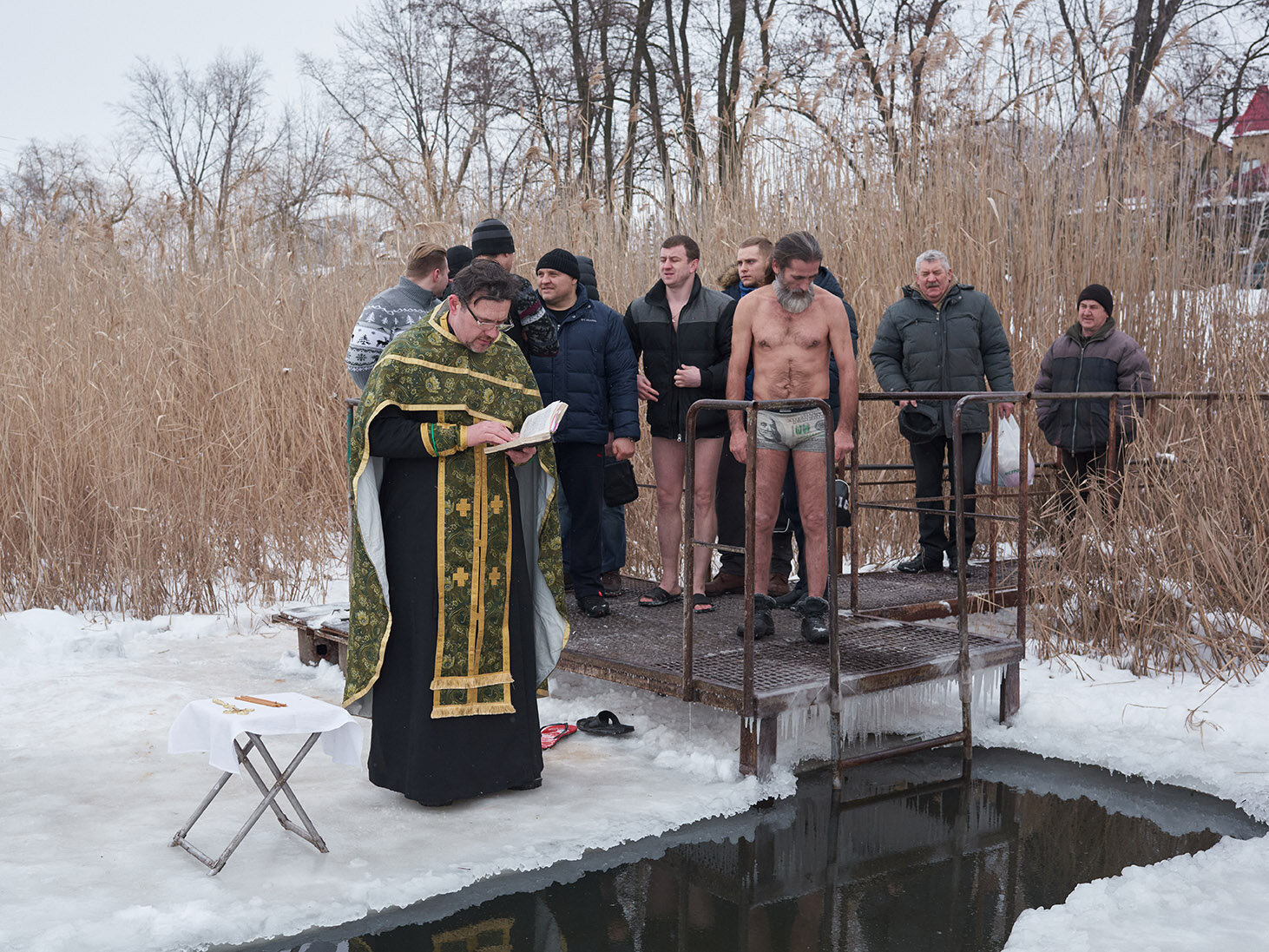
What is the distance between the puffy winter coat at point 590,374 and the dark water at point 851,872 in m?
2.05

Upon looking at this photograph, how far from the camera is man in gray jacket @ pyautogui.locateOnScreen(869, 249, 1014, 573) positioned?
747 centimetres

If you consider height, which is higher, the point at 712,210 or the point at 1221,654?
the point at 712,210

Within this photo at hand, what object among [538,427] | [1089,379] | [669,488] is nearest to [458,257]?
[669,488]

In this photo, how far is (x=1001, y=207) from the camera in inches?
365

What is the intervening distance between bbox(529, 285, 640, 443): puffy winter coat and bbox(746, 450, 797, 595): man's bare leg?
2.48 ft

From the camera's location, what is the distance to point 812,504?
5.48 m

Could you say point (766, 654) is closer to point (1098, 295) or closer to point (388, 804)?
point (388, 804)

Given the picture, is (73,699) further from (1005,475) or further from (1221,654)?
(1221,654)

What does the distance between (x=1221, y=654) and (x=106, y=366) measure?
22.2 ft

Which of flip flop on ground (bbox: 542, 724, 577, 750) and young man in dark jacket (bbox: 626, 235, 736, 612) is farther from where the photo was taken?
young man in dark jacket (bbox: 626, 235, 736, 612)

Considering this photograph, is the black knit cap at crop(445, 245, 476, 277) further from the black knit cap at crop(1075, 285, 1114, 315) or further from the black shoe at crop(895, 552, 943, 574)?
the black knit cap at crop(1075, 285, 1114, 315)

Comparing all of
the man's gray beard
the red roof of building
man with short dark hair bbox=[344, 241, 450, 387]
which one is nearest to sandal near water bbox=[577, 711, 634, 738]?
man with short dark hair bbox=[344, 241, 450, 387]

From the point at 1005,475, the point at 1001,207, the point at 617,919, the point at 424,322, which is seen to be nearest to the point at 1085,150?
the point at 1001,207

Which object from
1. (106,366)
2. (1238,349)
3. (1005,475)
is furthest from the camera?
(106,366)
